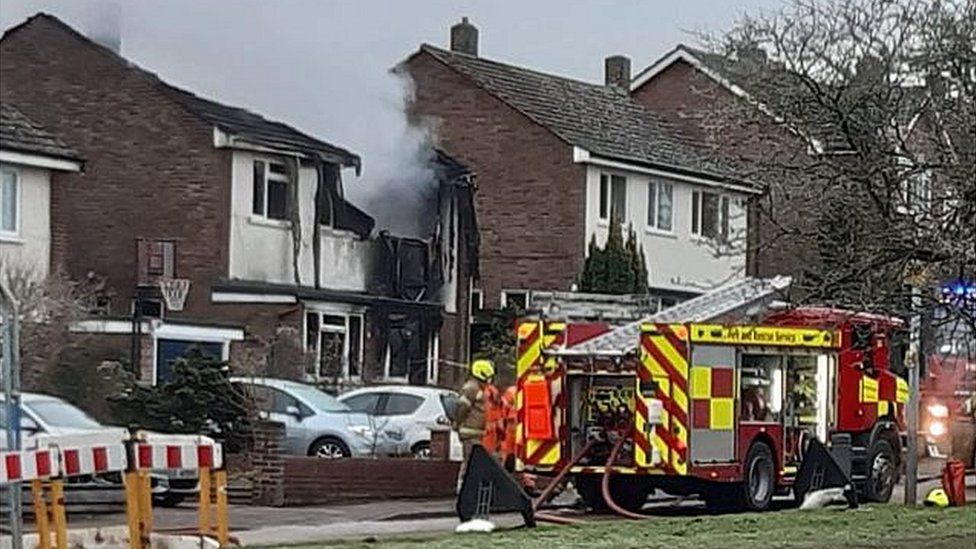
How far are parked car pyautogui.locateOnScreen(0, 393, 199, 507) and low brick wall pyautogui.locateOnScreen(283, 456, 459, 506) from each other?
126cm

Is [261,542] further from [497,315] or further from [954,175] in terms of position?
[497,315]

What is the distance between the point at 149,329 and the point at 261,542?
531 inches

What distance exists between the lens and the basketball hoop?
35188 mm

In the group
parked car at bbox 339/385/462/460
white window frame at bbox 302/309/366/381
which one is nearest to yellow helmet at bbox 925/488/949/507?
parked car at bbox 339/385/462/460

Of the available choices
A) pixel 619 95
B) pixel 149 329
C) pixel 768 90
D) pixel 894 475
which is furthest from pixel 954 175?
pixel 619 95

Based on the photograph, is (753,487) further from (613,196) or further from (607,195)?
(613,196)

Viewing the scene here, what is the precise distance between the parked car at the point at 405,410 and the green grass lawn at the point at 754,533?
8.78 meters

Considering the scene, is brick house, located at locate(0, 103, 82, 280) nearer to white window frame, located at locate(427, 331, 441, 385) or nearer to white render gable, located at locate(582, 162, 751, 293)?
white window frame, located at locate(427, 331, 441, 385)

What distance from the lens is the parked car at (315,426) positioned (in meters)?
27.3

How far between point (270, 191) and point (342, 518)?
640 inches

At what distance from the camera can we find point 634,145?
46.0 meters

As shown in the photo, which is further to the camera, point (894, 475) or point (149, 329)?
point (149, 329)

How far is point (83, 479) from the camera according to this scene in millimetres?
20797

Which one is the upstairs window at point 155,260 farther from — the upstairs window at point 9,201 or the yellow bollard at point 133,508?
the yellow bollard at point 133,508
